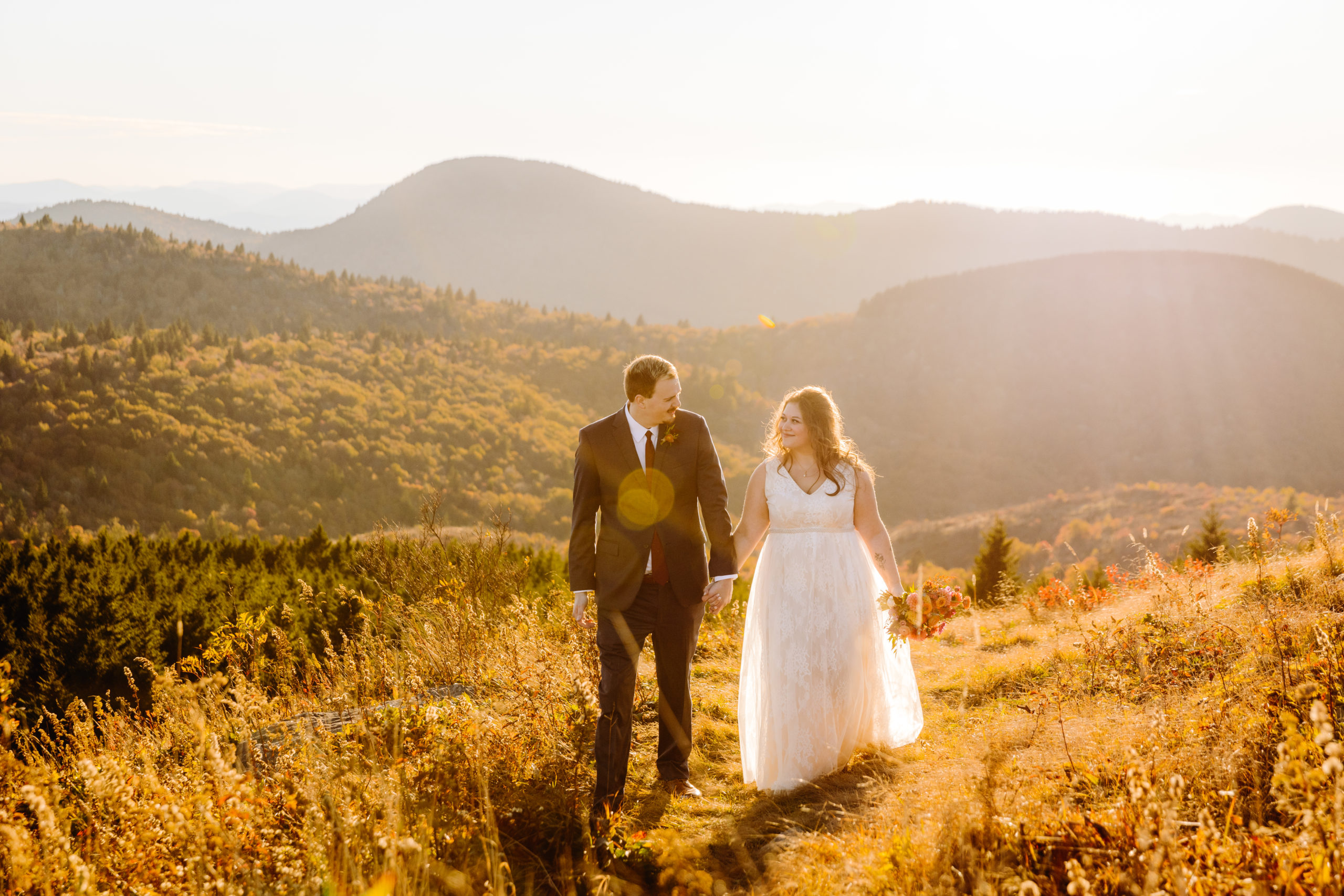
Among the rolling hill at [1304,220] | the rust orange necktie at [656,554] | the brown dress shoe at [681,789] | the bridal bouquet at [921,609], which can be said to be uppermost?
the rolling hill at [1304,220]

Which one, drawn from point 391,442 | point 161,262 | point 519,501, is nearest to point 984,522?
point 519,501

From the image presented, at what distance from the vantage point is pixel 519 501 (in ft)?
122

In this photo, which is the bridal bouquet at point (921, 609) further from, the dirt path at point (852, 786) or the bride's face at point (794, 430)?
the bride's face at point (794, 430)

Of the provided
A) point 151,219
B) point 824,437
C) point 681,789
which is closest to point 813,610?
point 824,437

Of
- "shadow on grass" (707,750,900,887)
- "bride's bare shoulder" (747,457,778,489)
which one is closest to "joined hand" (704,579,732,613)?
"bride's bare shoulder" (747,457,778,489)

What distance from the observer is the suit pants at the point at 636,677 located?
3.40 meters

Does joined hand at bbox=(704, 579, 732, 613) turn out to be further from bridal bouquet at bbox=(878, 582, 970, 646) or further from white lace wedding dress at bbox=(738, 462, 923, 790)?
bridal bouquet at bbox=(878, 582, 970, 646)

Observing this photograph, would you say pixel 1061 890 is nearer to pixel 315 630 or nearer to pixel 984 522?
pixel 315 630

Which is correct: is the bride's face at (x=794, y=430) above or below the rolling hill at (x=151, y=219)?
below

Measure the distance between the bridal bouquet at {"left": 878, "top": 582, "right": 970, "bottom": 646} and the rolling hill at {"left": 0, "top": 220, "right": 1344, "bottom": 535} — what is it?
27.5 metres

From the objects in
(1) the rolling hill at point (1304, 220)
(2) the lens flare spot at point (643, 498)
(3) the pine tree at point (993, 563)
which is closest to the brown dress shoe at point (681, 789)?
(2) the lens flare spot at point (643, 498)

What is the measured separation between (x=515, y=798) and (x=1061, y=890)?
221 cm

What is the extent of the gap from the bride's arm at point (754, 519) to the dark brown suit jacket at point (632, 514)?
14.2 inches

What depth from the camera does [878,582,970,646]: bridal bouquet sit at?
3820 mm
